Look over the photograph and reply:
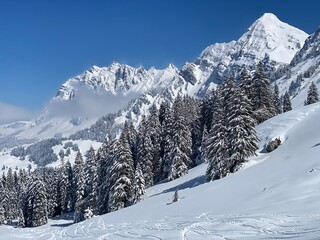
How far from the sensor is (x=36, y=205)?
261 feet

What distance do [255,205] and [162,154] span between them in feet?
159

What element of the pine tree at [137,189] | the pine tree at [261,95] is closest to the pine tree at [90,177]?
the pine tree at [137,189]

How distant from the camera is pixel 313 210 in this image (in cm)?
2000

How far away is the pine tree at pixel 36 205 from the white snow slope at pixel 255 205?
41250mm

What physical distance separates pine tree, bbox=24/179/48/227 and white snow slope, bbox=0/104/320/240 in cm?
4125

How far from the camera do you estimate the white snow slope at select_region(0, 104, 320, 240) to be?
19453mm

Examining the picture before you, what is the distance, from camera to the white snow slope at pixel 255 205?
19453 mm

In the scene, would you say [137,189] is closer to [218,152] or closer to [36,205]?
[218,152]

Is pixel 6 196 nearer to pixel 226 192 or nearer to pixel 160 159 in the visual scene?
pixel 160 159

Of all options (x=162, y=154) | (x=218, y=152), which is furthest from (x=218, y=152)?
(x=162, y=154)

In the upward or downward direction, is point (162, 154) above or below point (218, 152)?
above

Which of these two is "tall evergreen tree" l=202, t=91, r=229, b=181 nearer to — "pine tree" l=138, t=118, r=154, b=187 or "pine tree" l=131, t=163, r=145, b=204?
"pine tree" l=131, t=163, r=145, b=204

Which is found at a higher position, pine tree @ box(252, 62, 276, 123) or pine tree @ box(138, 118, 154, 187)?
pine tree @ box(252, 62, 276, 123)

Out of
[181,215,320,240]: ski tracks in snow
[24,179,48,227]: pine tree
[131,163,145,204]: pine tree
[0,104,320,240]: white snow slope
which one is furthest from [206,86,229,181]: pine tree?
[24,179,48,227]: pine tree
